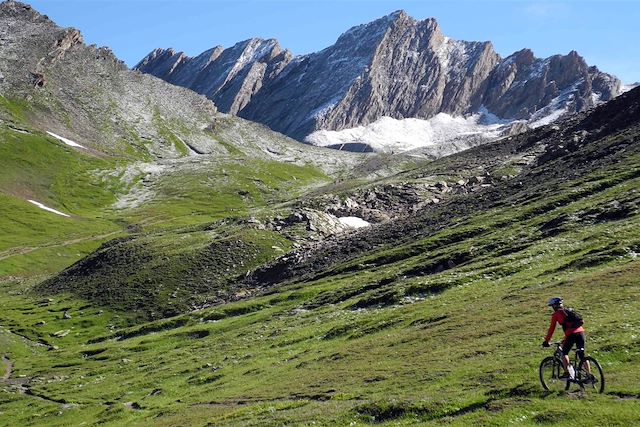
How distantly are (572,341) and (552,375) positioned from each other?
6.14ft

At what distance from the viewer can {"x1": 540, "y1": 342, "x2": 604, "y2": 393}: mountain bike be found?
25.8 meters

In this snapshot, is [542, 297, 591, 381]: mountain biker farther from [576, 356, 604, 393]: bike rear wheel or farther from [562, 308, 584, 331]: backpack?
[576, 356, 604, 393]: bike rear wheel

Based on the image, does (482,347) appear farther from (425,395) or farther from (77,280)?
(77,280)

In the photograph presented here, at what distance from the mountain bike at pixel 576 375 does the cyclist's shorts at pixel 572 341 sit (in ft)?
0.85

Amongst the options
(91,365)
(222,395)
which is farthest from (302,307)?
(222,395)

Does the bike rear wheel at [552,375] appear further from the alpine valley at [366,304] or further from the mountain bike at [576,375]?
the alpine valley at [366,304]

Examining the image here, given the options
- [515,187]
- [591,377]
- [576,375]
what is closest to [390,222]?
[515,187]

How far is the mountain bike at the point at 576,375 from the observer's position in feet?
84.5

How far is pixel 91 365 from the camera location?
79312 mm

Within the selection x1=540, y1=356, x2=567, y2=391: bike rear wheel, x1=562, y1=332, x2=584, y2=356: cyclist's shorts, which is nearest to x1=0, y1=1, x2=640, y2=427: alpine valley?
x1=540, y1=356, x2=567, y2=391: bike rear wheel

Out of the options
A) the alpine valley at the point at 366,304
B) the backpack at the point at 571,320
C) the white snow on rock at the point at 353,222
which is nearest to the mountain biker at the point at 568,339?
the backpack at the point at 571,320

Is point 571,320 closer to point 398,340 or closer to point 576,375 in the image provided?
point 576,375

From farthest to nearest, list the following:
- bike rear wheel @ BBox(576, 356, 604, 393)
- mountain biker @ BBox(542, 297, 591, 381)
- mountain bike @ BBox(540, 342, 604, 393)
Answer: mountain biker @ BBox(542, 297, 591, 381)
mountain bike @ BBox(540, 342, 604, 393)
bike rear wheel @ BBox(576, 356, 604, 393)

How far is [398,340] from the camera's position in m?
48.3
